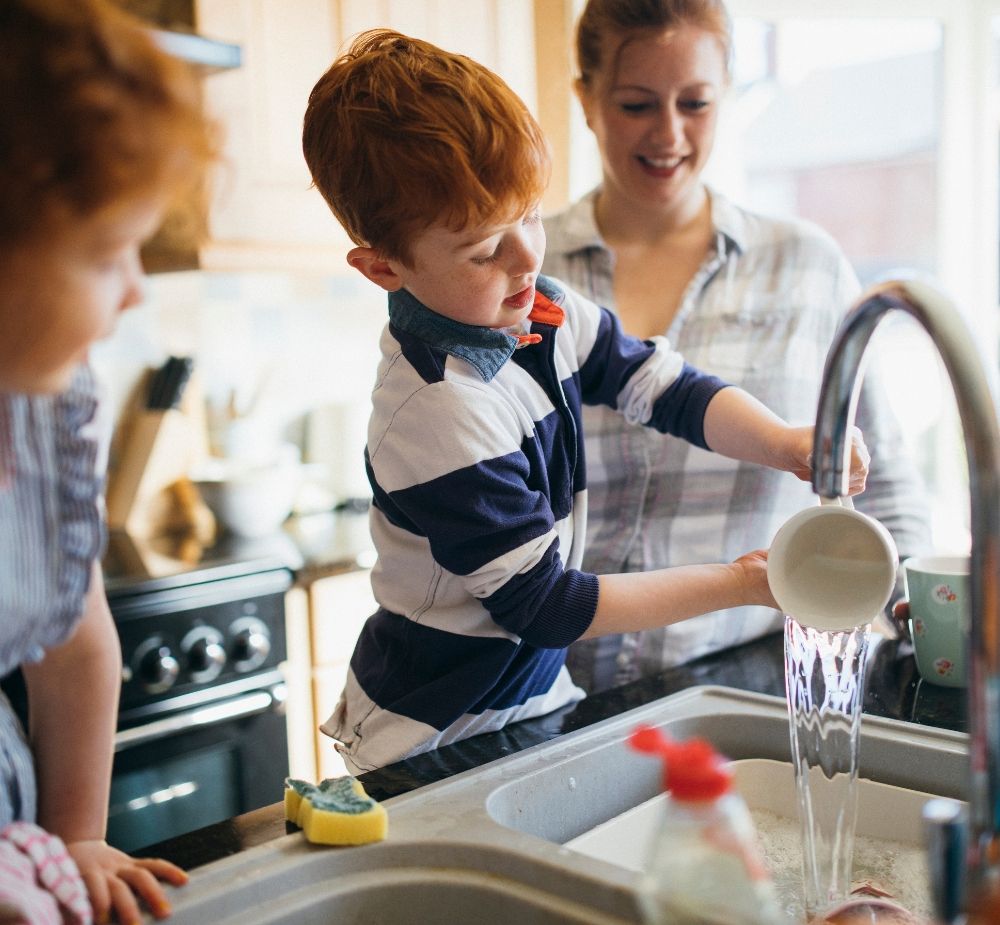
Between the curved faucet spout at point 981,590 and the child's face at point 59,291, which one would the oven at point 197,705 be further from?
the curved faucet spout at point 981,590

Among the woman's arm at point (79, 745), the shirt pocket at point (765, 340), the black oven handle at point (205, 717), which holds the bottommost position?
the black oven handle at point (205, 717)

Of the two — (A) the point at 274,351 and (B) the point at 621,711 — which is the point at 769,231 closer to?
(B) the point at 621,711

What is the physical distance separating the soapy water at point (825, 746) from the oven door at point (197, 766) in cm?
132

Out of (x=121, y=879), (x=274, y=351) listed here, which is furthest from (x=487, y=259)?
(x=274, y=351)

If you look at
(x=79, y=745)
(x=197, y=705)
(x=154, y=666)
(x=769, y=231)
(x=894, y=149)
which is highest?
(x=894, y=149)

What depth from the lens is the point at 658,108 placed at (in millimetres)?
1393

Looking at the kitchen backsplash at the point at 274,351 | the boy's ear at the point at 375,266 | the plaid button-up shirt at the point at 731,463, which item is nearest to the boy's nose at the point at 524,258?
the boy's ear at the point at 375,266

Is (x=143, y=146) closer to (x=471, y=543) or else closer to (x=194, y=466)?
(x=471, y=543)

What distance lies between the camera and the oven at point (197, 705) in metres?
1.91

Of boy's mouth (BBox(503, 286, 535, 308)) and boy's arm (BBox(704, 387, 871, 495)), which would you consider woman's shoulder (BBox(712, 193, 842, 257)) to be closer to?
boy's arm (BBox(704, 387, 871, 495))

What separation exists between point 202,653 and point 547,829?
4.03ft

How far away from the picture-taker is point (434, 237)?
0.91m

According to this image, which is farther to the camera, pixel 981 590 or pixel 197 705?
pixel 197 705

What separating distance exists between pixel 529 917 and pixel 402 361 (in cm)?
46
